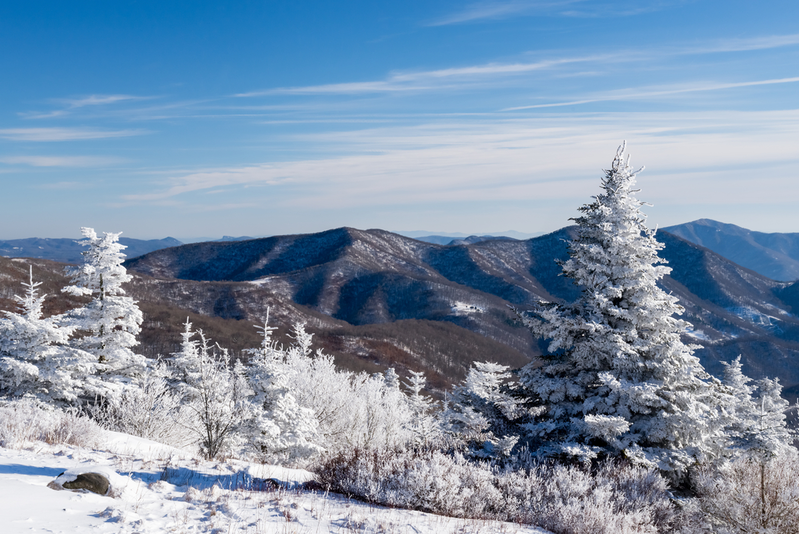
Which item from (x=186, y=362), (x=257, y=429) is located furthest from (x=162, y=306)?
(x=257, y=429)

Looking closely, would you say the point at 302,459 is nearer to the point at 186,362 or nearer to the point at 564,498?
the point at 186,362

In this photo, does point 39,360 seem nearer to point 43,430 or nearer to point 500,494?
point 43,430

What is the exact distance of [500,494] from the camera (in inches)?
303

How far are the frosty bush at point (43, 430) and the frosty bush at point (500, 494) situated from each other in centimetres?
454

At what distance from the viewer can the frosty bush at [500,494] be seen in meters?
7.19

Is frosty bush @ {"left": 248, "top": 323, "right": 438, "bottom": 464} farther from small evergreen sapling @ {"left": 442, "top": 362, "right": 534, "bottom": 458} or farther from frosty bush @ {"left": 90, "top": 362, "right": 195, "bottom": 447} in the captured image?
frosty bush @ {"left": 90, "top": 362, "right": 195, "bottom": 447}

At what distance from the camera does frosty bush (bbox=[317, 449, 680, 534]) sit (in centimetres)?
719

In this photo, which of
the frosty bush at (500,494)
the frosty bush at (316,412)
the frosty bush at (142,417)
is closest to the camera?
the frosty bush at (500,494)

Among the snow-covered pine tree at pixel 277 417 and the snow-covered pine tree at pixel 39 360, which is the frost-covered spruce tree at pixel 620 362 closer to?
the snow-covered pine tree at pixel 277 417

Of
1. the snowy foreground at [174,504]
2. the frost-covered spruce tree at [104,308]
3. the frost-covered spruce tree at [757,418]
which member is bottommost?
the frost-covered spruce tree at [757,418]

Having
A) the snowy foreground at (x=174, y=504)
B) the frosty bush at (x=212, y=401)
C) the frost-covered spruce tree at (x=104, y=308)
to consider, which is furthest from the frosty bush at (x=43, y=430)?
the frost-covered spruce tree at (x=104, y=308)

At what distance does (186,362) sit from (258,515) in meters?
18.7

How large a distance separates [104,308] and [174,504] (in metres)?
13.3

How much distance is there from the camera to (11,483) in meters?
5.93
